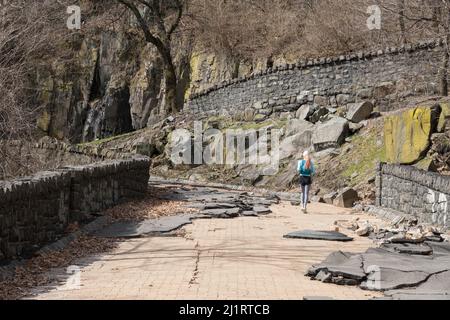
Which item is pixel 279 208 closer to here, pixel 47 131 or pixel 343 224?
pixel 343 224

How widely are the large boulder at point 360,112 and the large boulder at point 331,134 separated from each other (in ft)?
1.15

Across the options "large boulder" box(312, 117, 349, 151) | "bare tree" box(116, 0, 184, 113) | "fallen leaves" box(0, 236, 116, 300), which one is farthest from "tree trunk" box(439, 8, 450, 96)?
"bare tree" box(116, 0, 184, 113)

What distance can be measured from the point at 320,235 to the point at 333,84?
55.6 feet

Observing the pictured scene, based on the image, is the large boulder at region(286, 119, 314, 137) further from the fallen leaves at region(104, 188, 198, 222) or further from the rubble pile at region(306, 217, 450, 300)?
the rubble pile at region(306, 217, 450, 300)

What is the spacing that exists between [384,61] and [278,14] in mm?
13687

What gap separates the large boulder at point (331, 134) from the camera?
971 inches

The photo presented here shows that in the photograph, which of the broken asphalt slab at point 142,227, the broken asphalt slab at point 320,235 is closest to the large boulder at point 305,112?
the broken asphalt slab at point 142,227

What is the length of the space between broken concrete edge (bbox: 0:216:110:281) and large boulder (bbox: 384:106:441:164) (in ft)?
29.5

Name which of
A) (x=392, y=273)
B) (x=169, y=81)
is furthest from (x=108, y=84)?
(x=392, y=273)

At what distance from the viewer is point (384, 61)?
27.3 m

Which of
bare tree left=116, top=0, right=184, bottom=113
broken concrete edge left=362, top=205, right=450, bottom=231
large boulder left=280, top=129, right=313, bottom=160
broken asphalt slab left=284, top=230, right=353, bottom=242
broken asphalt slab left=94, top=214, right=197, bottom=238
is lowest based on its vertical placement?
broken asphalt slab left=94, top=214, right=197, bottom=238

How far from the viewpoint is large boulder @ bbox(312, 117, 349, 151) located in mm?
24672

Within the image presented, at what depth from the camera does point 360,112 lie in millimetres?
25578
